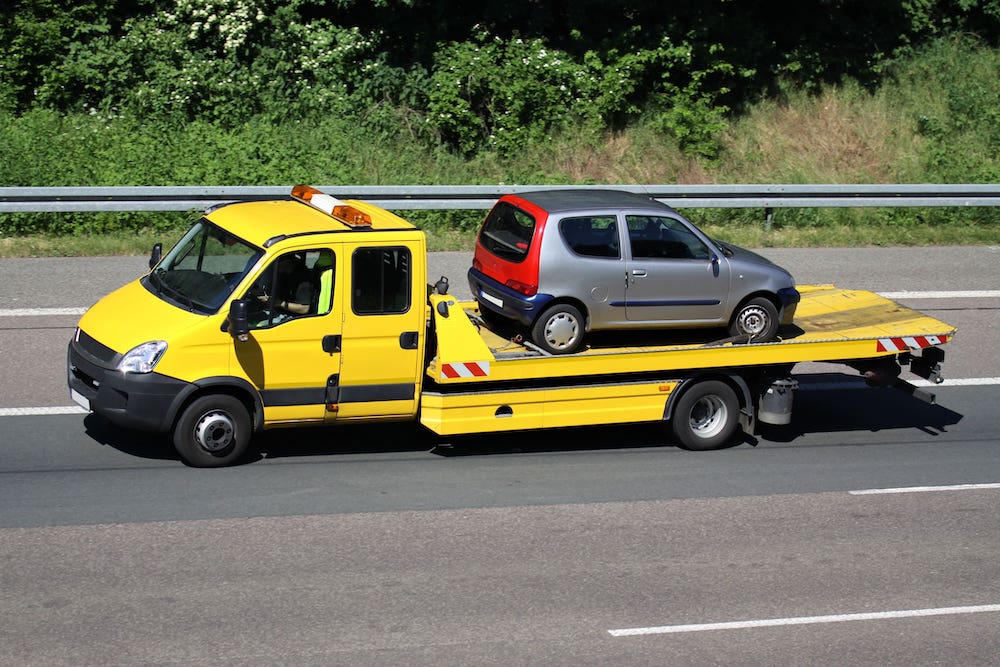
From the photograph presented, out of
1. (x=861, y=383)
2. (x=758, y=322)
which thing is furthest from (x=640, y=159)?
(x=758, y=322)

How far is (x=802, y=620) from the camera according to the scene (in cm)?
798

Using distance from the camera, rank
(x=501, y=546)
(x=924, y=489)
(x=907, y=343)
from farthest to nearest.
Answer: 1. (x=907, y=343)
2. (x=924, y=489)
3. (x=501, y=546)

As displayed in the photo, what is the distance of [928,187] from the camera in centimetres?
1947

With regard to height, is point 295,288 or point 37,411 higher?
point 295,288

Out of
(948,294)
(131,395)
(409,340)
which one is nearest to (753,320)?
(409,340)

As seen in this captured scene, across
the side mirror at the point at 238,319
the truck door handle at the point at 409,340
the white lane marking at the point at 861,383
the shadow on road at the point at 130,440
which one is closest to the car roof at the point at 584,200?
the truck door handle at the point at 409,340

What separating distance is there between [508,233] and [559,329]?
1.12 meters

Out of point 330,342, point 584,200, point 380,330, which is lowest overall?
point 330,342

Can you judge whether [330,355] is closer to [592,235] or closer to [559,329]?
[559,329]

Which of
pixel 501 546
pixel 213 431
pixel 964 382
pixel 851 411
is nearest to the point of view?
pixel 501 546

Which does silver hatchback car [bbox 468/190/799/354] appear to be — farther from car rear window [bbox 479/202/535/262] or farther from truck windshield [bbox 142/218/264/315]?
truck windshield [bbox 142/218/264/315]

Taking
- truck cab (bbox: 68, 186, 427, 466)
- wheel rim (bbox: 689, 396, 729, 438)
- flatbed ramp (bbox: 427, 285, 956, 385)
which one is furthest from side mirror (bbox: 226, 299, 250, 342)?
wheel rim (bbox: 689, 396, 729, 438)

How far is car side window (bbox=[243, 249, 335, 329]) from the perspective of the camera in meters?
9.62

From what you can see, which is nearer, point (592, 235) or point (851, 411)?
point (592, 235)
